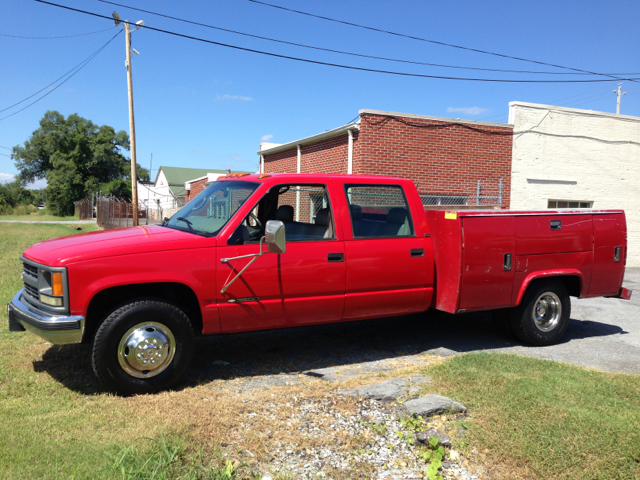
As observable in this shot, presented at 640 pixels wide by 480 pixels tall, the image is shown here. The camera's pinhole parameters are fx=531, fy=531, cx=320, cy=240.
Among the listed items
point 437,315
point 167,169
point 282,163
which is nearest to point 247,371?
point 437,315

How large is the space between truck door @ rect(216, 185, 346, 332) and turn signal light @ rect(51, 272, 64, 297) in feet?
4.20

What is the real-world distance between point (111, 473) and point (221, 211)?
269cm

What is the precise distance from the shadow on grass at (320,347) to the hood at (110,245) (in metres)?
1.20

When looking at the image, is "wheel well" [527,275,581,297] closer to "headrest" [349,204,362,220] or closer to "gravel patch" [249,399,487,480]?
"headrest" [349,204,362,220]

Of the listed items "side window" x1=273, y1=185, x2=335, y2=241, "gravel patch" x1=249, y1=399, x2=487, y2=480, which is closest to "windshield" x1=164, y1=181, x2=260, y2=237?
"side window" x1=273, y1=185, x2=335, y2=241

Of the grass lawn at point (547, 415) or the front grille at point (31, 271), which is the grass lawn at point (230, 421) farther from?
the front grille at point (31, 271)

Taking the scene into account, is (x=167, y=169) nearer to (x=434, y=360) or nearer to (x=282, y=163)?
(x=282, y=163)

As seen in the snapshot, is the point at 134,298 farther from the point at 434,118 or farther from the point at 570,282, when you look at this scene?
the point at 434,118

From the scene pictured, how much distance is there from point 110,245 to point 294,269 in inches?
65.5

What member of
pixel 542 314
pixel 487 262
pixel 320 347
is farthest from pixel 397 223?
pixel 542 314

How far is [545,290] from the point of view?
6.48 m

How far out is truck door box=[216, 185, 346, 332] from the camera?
4.89 meters

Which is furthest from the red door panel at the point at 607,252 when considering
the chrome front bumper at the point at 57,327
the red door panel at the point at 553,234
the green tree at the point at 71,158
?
the green tree at the point at 71,158

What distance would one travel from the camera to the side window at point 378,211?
18.3 feet
